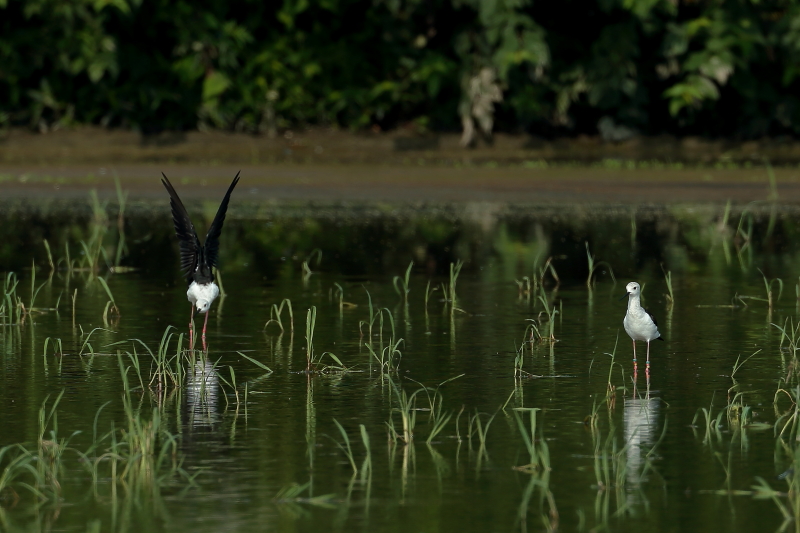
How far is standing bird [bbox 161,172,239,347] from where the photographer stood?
939 cm

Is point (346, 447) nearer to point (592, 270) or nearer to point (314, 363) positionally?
point (314, 363)

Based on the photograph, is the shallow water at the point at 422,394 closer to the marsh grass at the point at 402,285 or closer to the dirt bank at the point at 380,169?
the marsh grass at the point at 402,285

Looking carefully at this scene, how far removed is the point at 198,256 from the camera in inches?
377

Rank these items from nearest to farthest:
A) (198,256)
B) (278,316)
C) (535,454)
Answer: (535,454) → (198,256) → (278,316)

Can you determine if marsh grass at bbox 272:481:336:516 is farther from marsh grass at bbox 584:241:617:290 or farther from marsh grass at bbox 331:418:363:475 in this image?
marsh grass at bbox 584:241:617:290

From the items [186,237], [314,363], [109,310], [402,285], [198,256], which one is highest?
[186,237]

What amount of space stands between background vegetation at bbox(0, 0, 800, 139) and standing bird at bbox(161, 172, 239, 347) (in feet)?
51.1

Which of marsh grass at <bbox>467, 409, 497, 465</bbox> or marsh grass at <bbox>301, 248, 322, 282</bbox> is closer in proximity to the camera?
marsh grass at <bbox>467, 409, 497, 465</bbox>

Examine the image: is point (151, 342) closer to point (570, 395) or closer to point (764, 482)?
point (570, 395)

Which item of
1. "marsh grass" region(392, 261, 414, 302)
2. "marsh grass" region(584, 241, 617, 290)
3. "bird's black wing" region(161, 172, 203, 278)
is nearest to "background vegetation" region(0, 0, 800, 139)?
"marsh grass" region(584, 241, 617, 290)

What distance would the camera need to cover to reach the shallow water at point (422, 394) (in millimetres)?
5945

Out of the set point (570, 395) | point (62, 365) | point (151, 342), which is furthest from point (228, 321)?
point (570, 395)

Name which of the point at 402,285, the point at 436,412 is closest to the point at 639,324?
the point at 436,412

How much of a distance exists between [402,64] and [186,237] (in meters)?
17.6
